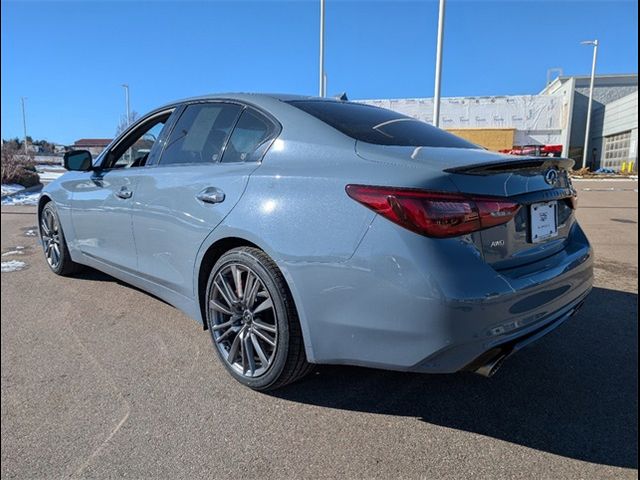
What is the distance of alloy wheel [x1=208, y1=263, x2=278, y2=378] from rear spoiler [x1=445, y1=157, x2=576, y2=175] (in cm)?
115

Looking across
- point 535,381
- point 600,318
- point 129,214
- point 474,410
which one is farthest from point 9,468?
point 600,318

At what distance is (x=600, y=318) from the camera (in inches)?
146

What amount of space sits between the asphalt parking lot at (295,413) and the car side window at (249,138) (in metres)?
1.28

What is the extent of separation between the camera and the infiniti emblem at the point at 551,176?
2390 mm

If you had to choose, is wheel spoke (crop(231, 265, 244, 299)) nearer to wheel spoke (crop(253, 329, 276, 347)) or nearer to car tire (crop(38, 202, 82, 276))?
wheel spoke (crop(253, 329, 276, 347))

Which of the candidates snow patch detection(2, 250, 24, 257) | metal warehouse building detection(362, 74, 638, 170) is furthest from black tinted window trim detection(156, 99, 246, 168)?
metal warehouse building detection(362, 74, 638, 170)

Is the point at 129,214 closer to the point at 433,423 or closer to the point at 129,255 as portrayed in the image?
the point at 129,255

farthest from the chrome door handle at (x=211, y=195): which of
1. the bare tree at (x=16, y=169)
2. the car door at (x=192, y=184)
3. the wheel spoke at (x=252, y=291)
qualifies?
the bare tree at (x=16, y=169)

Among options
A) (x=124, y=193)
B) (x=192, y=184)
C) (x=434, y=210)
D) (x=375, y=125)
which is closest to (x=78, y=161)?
(x=124, y=193)

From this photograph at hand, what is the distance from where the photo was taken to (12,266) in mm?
5176

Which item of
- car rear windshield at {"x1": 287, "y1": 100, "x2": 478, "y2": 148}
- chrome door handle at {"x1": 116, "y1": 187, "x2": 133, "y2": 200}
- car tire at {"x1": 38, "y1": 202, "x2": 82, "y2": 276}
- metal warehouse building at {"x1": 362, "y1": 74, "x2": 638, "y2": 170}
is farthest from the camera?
metal warehouse building at {"x1": 362, "y1": 74, "x2": 638, "y2": 170}

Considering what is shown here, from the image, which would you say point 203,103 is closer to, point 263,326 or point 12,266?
point 263,326

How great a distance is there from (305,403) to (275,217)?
1.00 metres

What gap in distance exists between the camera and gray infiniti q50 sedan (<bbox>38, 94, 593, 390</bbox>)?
76.8 inches
